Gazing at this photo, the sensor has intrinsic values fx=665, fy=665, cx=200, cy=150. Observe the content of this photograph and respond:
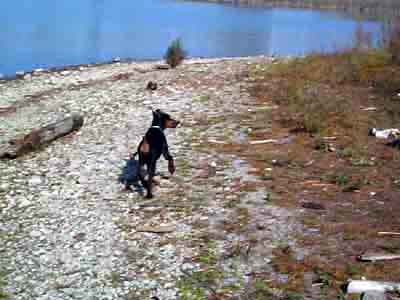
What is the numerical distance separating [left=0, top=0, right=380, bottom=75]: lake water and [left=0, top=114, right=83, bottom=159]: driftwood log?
878 centimetres

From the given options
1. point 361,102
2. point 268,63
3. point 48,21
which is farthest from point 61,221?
point 48,21

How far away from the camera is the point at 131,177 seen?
8312 mm

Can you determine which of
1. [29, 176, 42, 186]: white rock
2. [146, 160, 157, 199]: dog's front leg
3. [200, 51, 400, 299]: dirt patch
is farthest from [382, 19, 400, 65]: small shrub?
[29, 176, 42, 186]: white rock

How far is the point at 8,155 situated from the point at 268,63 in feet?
27.9

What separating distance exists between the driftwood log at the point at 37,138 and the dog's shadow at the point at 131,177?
1666 mm

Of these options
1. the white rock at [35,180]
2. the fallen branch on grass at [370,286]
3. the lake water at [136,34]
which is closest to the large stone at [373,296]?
the fallen branch on grass at [370,286]

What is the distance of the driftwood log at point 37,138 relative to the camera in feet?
31.4

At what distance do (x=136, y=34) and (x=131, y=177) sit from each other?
24510 millimetres

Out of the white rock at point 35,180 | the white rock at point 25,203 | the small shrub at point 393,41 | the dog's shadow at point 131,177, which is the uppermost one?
the small shrub at point 393,41

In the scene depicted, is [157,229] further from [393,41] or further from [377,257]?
[393,41]

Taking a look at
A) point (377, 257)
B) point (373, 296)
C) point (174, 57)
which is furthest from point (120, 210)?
point (174, 57)

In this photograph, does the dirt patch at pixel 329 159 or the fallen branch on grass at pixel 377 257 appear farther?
the dirt patch at pixel 329 159

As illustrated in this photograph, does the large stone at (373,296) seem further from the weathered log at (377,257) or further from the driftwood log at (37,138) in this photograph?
the driftwood log at (37,138)

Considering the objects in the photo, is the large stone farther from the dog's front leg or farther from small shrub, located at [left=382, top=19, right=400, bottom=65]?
small shrub, located at [left=382, top=19, right=400, bottom=65]
